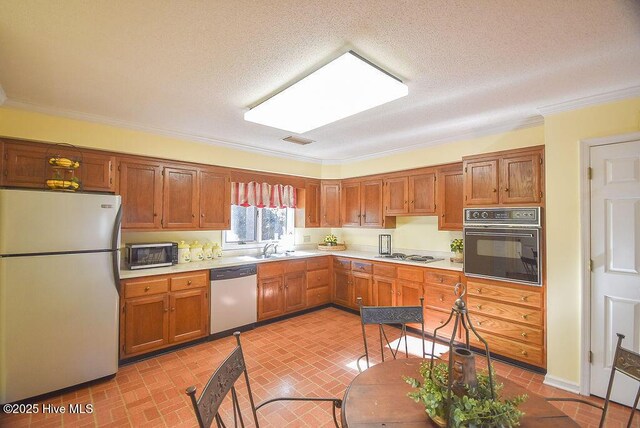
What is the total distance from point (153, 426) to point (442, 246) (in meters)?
3.76

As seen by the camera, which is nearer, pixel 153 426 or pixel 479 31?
pixel 479 31

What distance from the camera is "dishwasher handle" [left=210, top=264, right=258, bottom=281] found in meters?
3.51

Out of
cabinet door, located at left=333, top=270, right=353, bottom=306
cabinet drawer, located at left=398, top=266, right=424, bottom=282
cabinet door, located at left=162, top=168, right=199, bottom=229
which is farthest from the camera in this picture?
cabinet door, located at left=333, top=270, right=353, bottom=306

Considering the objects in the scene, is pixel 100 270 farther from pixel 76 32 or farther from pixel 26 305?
pixel 76 32

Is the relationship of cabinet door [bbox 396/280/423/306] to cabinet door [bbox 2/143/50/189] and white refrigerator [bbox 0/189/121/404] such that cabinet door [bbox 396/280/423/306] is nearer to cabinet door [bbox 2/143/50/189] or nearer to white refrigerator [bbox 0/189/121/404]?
white refrigerator [bbox 0/189/121/404]

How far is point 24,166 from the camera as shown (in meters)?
2.67

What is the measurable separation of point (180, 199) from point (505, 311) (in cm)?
389

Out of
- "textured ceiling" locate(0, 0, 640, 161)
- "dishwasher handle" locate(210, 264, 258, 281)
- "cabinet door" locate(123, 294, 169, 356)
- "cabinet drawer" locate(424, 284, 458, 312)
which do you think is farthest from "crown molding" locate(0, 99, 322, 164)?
"cabinet drawer" locate(424, 284, 458, 312)

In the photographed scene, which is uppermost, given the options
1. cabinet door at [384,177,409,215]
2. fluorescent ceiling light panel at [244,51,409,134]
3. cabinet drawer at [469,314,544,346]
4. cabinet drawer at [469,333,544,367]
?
fluorescent ceiling light panel at [244,51,409,134]

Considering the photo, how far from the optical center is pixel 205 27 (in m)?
1.62

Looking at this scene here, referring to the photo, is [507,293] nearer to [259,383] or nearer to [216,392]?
[259,383]

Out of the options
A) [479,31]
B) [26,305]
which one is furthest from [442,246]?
[26,305]

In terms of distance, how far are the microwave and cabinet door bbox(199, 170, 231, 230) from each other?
1.59ft

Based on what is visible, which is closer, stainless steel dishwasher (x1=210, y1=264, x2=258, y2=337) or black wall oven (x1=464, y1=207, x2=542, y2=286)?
black wall oven (x1=464, y1=207, x2=542, y2=286)
